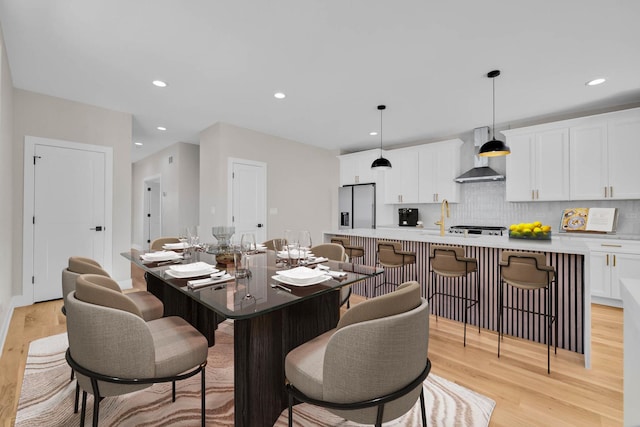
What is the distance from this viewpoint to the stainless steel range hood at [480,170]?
15.5ft

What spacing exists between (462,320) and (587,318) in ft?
3.41

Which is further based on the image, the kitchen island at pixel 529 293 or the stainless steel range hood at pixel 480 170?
the stainless steel range hood at pixel 480 170

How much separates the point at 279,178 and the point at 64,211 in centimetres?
324

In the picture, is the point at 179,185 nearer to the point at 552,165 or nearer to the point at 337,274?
the point at 337,274

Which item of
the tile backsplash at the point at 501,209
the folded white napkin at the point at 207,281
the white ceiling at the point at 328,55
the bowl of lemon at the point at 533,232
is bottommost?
the folded white napkin at the point at 207,281

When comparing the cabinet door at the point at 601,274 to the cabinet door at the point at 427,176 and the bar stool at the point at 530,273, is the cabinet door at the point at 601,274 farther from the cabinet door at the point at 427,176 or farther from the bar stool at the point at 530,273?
the cabinet door at the point at 427,176

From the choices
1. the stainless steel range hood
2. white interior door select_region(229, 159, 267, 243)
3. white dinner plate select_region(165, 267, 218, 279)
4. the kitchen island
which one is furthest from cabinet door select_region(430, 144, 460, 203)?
white dinner plate select_region(165, 267, 218, 279)

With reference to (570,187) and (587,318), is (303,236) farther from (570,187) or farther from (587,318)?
(570,187)

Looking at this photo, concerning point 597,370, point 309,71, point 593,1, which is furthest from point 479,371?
point 309,71

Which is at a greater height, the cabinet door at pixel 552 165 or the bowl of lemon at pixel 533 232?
the cabinet door at pixel 552 165

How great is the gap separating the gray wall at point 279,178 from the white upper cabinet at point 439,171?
2.01 m

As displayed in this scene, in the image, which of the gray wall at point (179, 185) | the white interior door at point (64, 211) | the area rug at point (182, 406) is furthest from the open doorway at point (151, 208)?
the area rug at point (182, 406)

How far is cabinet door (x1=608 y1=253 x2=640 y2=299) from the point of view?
3372mm

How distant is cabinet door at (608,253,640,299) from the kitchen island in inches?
51.7
